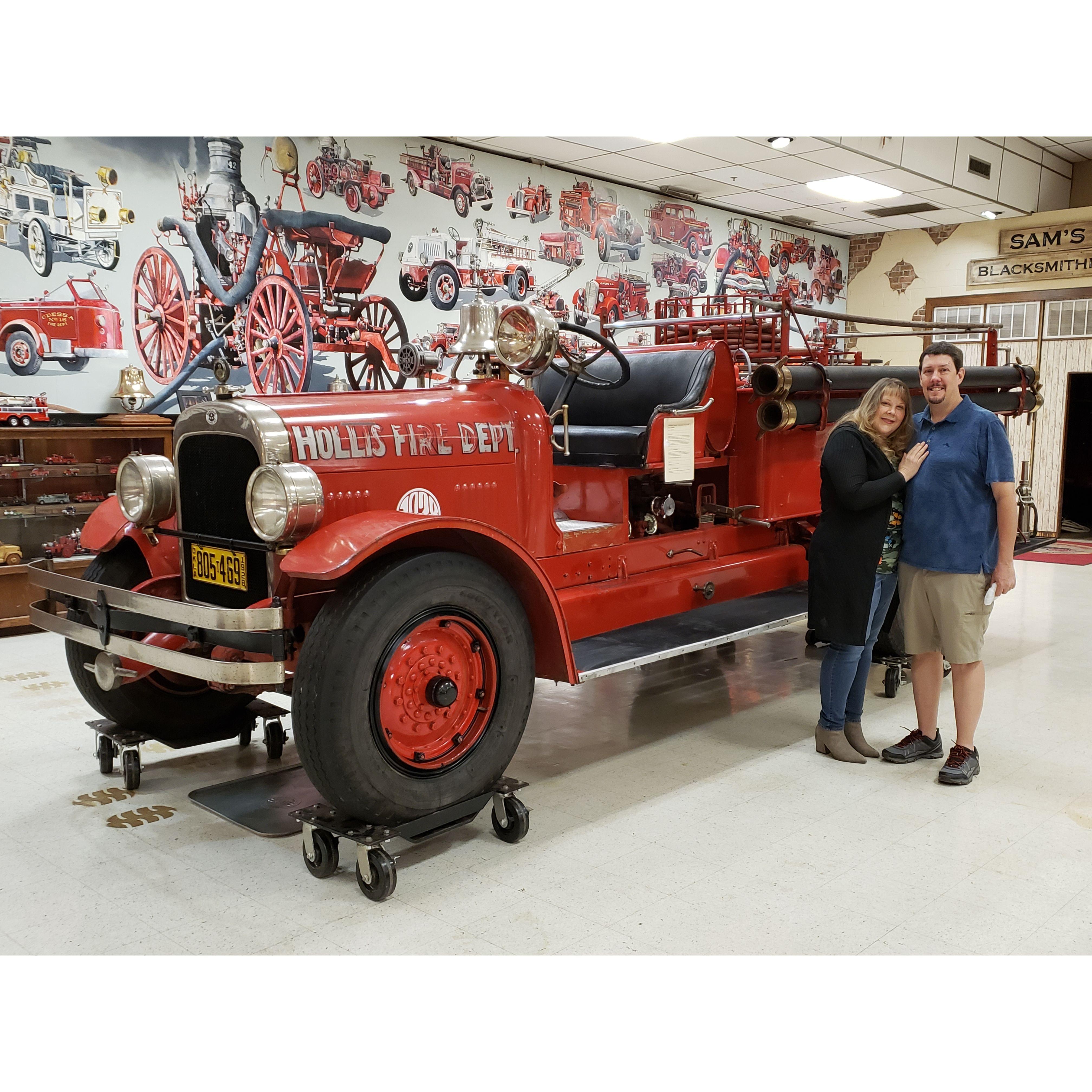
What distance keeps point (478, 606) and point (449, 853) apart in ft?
2.40

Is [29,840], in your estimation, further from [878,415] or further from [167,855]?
[878,415]

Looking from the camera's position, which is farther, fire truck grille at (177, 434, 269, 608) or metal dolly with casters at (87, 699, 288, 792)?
metal dolly with casters at (87, 699, 288, 792)

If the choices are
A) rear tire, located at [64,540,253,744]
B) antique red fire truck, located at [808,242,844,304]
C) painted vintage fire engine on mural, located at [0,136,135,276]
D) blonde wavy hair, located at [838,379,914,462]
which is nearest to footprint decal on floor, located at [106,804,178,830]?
rear tire, located at [64,540,253,744]

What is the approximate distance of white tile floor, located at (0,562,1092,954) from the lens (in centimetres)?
Result: 240

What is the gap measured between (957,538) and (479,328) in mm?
1765

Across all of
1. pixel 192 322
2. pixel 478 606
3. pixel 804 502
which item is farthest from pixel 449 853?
pixel 192 322

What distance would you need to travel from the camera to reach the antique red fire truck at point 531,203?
8.38 metres

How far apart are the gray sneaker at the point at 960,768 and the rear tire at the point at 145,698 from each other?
2.50 metres

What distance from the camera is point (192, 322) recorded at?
21.6ft

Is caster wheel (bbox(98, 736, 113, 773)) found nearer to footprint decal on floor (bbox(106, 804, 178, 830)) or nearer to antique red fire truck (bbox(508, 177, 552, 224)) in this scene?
footprint decal on floor (bbox(106, 804, 178, 830))

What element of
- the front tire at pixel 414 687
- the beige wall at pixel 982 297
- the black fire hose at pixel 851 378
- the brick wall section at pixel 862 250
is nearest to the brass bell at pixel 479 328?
the front tire at pixel 414 687

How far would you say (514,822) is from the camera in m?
2.93

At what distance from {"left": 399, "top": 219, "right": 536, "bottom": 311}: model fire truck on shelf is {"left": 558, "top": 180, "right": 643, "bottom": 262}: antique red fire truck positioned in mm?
670

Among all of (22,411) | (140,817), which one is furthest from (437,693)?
(22,411)
